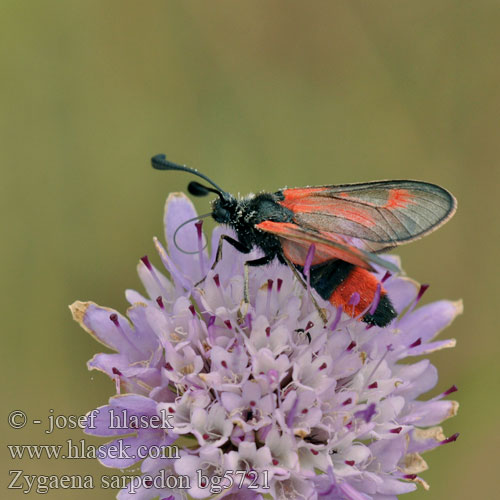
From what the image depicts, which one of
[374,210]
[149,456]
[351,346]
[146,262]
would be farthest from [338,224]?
[149,456]

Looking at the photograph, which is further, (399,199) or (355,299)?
(399,199)

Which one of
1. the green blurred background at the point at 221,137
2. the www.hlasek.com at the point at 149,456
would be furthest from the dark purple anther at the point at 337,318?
the green blurred background at the point at 221,137

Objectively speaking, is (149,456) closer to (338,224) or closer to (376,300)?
(376,300)

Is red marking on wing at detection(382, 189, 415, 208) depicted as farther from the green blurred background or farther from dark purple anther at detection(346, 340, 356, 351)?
the green blurred background

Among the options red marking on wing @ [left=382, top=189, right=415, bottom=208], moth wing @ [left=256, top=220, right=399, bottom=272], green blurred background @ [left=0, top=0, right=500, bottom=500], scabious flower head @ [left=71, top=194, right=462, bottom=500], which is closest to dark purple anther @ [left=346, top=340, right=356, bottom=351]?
scabious flower head @ [left=71, top=194, right=462, bottom=500]

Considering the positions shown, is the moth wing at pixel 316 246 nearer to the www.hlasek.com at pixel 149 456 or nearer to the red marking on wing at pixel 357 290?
the red marking on wing at pixel 357 290

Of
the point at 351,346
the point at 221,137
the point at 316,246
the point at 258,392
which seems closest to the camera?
the point at 258,392

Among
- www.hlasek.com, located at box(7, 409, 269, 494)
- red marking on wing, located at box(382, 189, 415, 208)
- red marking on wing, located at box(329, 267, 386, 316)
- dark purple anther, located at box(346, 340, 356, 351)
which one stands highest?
red marking on wing, located at box(382, 189, 415, 208)
